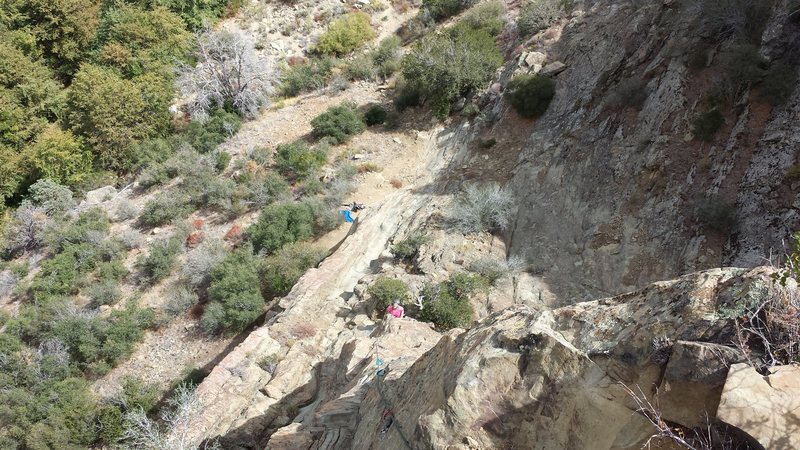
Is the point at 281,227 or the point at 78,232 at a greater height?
the point at 78,232

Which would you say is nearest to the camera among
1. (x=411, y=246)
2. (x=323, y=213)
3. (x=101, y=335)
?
(x=411, y=246)

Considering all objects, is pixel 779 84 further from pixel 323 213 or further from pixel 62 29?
pixel 62 29

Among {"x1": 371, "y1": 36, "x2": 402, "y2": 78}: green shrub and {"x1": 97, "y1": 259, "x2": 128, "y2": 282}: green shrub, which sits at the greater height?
{"x1": 371, "y1": 36, "x2": 402, "y2": 78}: green shrub

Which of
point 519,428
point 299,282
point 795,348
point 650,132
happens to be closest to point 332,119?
point 299,282

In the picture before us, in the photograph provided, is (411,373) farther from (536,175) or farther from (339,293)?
(536,175)

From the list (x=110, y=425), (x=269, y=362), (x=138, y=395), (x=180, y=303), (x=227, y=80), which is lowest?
(x=110, y=425)

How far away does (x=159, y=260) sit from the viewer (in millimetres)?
15469

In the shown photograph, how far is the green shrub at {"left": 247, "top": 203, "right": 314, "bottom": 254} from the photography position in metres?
14.9

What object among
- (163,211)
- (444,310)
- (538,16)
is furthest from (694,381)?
(163,211)

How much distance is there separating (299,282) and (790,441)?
11.2m

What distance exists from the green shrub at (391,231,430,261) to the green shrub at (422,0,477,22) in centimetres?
1345

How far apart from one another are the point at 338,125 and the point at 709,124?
39.2 feet

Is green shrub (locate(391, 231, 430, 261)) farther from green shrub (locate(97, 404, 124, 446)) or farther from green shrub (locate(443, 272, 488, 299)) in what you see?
green shrub (locate(97, 404, 124, 446))

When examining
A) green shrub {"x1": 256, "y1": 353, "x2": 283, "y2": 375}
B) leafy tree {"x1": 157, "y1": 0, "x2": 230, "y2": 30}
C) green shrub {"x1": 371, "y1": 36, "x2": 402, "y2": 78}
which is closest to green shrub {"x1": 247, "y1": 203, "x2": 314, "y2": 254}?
green shrub {"x1": 256, "y1": 353, "x2": 283, "y2": 375}
